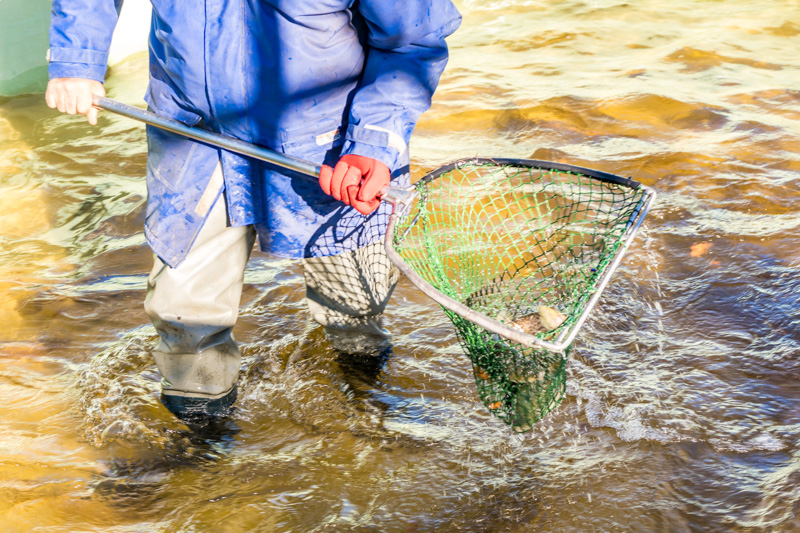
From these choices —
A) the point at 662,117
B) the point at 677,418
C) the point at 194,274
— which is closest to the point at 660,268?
the point at 677,418

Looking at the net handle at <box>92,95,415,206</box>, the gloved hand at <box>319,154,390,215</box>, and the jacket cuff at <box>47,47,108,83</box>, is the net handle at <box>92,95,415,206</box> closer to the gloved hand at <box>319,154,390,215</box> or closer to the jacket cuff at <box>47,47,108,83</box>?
the gloved hand at <box>319,154,390,215</box>

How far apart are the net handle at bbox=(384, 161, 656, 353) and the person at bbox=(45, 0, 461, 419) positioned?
0.20 m

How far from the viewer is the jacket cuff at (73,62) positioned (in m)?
2.28

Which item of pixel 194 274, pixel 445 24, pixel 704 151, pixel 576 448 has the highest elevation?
pixel 445 24

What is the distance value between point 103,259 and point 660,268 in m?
3.02

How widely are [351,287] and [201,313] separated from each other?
550 millimetres

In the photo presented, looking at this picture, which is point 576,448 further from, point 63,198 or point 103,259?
point 63,198

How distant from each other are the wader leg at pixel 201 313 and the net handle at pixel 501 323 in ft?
2.13

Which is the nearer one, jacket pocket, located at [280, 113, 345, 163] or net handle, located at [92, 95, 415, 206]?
net handle, located at [92, 95, 415, 206]

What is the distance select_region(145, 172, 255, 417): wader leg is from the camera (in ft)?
7.77

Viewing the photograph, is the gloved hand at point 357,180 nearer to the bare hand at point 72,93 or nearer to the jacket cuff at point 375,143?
the jacket cuff at point 375,143

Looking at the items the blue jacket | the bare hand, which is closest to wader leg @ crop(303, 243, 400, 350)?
the blue jacket

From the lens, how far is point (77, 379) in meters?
3.05

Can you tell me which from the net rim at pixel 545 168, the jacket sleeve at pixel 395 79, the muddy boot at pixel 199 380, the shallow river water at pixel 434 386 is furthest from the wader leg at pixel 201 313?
the net rim at pixel 545 168
